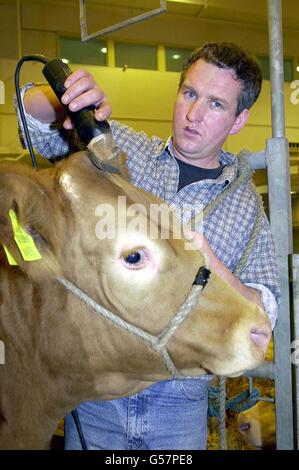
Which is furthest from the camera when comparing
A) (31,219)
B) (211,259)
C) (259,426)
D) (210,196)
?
(259,426)

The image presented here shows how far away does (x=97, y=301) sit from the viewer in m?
1.30

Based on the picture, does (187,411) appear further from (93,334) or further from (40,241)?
(40,241)

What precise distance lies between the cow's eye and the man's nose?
33.8 inches

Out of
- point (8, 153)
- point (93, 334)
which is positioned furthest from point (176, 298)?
point (8, 153)

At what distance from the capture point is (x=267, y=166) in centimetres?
191

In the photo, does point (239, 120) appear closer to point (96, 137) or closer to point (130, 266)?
point (96, 137)

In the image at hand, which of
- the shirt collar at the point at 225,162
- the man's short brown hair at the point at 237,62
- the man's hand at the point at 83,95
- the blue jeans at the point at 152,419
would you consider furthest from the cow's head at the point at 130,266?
the man's short brown hair at the point at 237,62

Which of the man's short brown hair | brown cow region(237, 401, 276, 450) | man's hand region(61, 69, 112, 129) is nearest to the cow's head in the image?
man's hand region(61, 69, 112, 129)

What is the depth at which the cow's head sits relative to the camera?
1.25 meters

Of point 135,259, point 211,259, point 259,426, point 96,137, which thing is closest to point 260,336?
point 211,259

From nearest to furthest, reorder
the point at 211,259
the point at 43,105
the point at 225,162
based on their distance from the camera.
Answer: the point at 211,259 → the point at 43,105 → the point at 225,162

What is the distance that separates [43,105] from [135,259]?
0.88 m
